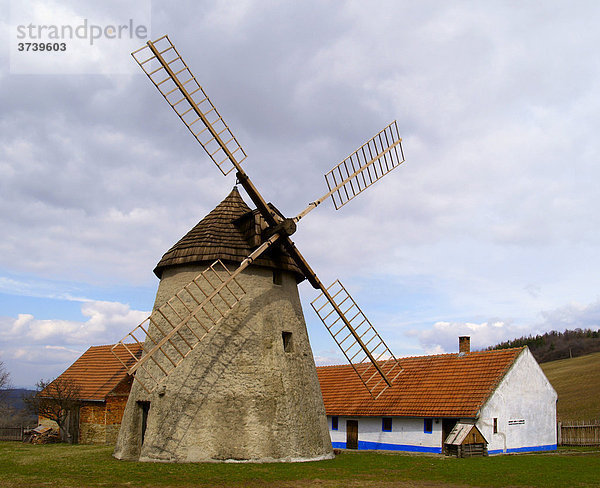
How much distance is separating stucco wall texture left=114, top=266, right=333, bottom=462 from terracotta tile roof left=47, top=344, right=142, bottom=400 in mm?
8188

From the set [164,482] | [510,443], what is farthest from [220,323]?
[510,443]

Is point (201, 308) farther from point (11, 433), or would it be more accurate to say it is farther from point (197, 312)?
point (11, 433)

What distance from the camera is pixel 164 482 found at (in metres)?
10.9

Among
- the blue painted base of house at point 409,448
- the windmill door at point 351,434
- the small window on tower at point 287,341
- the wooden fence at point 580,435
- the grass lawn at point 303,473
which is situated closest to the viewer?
the grass lawn at point 303,473

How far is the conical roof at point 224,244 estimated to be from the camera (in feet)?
47.4

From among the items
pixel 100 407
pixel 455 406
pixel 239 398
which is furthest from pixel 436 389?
pixel 100 407

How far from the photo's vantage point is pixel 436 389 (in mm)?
19609

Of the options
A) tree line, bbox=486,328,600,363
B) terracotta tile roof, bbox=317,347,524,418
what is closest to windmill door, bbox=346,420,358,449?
terracotta tile roof, bbox=317,347,524,418

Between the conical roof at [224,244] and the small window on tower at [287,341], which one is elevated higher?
the conical roof at [224,244]

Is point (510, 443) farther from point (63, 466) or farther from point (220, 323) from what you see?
point (63, 466)

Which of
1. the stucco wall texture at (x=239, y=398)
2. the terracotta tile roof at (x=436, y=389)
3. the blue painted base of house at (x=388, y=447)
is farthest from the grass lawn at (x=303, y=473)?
the terracotta tile roof at (x=436, y=389)

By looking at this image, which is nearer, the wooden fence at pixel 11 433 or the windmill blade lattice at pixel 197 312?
the windmill blade lattice at pixel 197 312

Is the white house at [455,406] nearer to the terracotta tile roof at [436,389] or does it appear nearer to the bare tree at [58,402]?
the terracotta tile roof at [436,389]

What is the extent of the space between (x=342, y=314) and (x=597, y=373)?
4037 centimetres
